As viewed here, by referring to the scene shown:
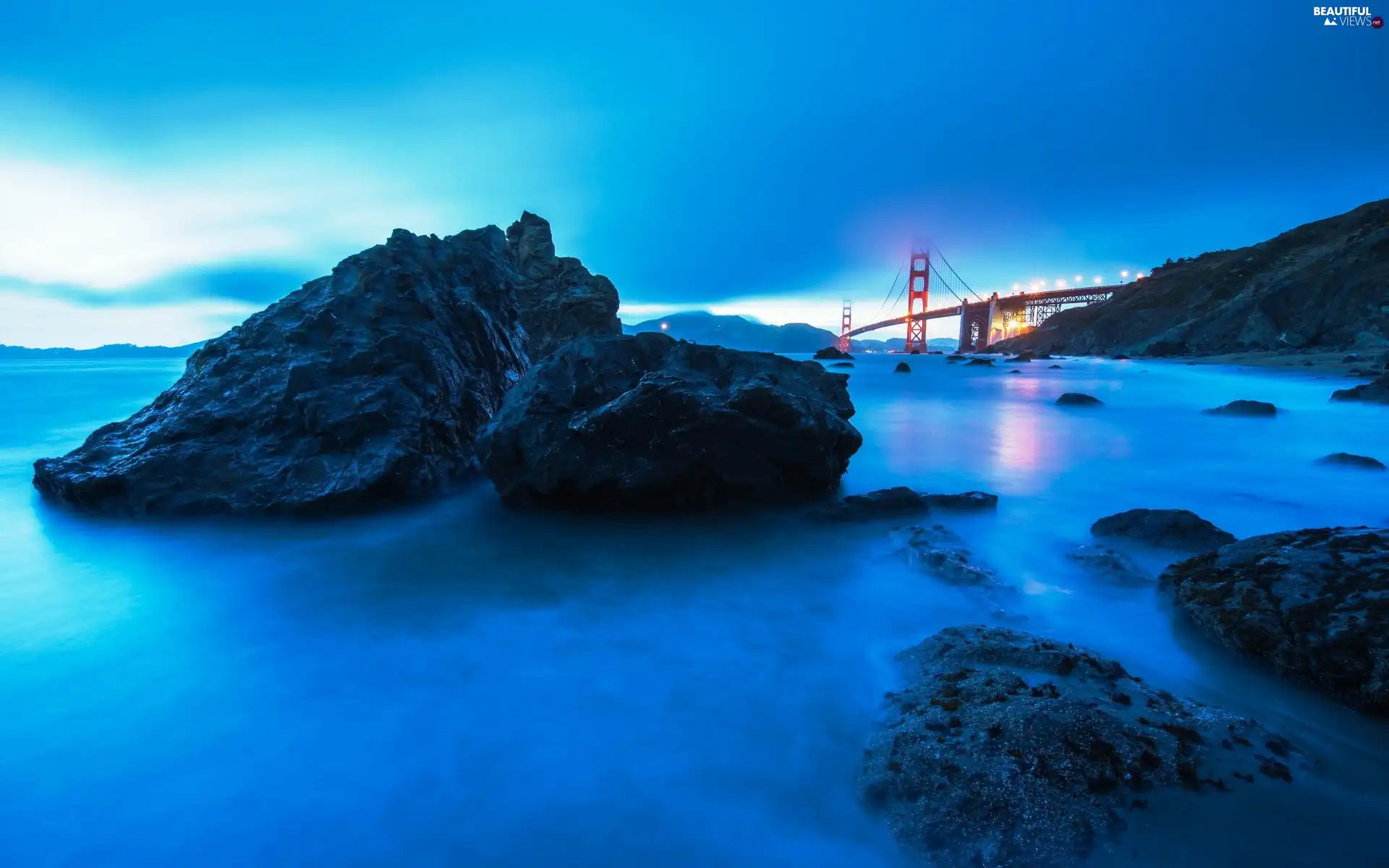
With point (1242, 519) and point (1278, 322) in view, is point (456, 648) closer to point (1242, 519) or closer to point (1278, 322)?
point (1242, 519)

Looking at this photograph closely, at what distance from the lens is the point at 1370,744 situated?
73.2 inches

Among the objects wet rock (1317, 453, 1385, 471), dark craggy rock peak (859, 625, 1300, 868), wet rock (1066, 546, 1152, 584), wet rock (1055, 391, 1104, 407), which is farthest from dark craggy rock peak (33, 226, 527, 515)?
wet rock (1055, 391, 1104, 407)

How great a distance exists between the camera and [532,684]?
2520 millimetres

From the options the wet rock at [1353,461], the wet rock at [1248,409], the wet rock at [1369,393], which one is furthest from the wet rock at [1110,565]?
the wet rock at [1369,393]

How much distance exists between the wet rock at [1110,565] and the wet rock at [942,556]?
0.58 m

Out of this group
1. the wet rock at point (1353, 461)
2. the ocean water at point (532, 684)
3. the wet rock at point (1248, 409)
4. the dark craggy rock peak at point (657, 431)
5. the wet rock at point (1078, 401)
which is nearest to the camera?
the ocean water at point (532, 684)

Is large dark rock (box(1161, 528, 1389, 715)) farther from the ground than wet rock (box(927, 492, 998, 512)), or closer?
farther from the ground

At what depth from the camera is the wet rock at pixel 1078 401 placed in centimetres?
1369

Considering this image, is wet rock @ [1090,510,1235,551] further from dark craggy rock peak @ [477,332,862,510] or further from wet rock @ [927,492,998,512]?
dark craggy rock peak @ [477,332,862,510]

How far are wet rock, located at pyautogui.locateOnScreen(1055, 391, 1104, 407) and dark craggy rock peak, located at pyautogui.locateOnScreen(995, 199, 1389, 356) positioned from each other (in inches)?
863

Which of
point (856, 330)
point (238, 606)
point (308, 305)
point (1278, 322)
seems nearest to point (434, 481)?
point (238, 606)

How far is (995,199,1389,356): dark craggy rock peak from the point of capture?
2834 centimetres

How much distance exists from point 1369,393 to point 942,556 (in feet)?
46.7

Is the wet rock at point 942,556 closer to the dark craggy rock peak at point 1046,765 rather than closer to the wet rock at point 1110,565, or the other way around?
the wet rock at point 1110,565
